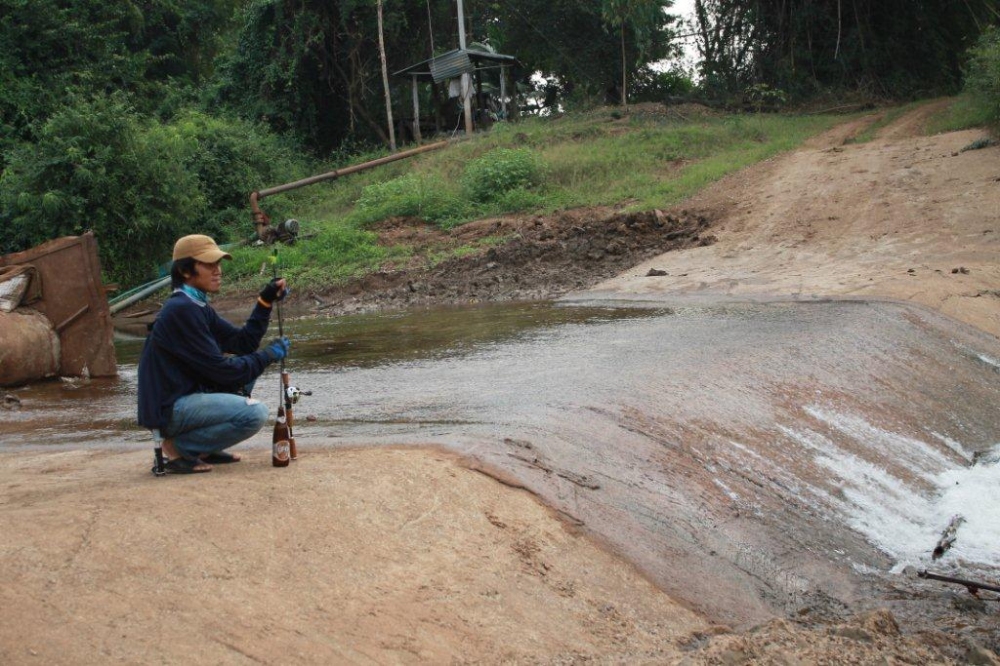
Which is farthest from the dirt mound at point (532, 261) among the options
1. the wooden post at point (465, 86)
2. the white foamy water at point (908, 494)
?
the wooden post at point (465, 86)

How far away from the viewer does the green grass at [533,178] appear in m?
21.1

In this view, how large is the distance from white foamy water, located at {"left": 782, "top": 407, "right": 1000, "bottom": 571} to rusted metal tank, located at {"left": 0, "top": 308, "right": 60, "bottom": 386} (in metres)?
8.31

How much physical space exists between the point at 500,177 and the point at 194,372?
58.4ft

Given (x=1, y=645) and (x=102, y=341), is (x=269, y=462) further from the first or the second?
(x=102, y=341)

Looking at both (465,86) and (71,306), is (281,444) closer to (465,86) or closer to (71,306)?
(71,306)

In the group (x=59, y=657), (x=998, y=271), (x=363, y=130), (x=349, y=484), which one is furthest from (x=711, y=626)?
(x=363, y=130)

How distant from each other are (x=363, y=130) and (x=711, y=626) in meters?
31.5

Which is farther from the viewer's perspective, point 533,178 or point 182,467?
point 533,178

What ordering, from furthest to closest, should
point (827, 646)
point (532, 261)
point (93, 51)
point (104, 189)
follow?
point (93, 51)
point (104, 189)
point (532, 261)
point (827, 646)

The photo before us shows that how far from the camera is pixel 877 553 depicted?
6289 mm

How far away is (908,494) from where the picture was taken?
24.0 ft

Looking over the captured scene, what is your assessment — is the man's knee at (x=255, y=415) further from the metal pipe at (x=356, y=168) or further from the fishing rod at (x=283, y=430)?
the metal pipe at (x=356, y=168)

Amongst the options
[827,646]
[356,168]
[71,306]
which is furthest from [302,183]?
[827,646]

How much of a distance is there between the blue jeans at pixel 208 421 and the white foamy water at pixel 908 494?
13.0ft
